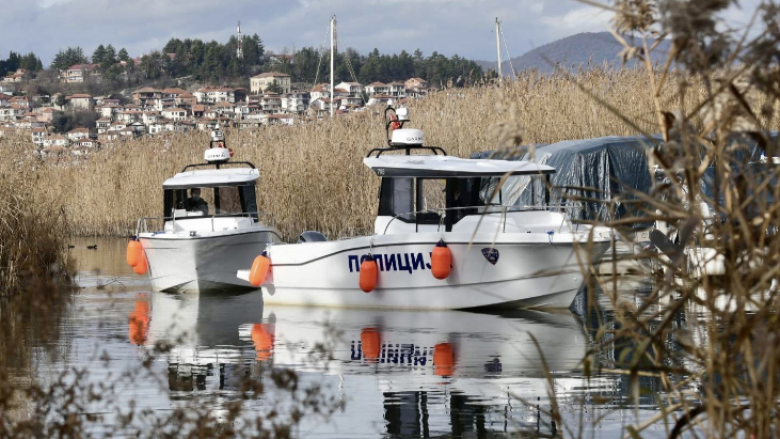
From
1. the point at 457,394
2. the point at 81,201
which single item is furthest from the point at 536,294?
the point at 81,201

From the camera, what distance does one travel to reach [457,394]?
9.87m

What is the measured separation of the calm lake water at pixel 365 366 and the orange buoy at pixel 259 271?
42 cm

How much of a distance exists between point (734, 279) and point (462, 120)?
22440 mm

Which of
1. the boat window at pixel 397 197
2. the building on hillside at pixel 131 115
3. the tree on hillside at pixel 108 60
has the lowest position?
the building on hillside at pixel 131 115

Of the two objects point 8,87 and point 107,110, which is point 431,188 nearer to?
point 107,110

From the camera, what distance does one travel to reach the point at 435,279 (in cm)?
1638

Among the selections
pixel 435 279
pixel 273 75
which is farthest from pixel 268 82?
pixel 435 279

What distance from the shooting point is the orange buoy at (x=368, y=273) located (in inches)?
646

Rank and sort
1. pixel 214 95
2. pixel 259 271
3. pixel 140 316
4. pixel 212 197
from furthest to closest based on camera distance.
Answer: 1. pixel 214 95
2. pixel 212 197
3. pixel 259 271
4. pixel 140 316

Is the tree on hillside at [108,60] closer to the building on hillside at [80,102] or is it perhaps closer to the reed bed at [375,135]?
the building on hillside at [80,102]

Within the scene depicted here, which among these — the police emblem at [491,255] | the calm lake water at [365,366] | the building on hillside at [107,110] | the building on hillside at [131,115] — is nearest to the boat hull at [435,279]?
the police emblem at [491,255]

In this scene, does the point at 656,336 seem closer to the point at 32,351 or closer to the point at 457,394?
the point at 457,394

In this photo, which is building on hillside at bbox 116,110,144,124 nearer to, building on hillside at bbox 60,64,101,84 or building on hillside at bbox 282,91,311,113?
building on hillside at bbox 282,91,311,113

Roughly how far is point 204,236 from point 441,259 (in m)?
4.91
